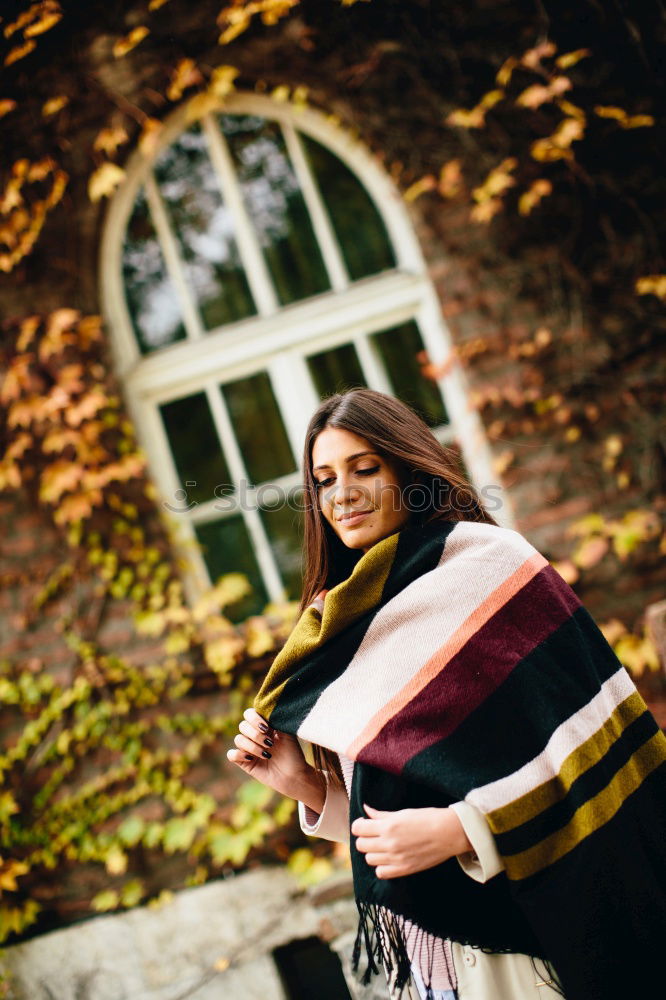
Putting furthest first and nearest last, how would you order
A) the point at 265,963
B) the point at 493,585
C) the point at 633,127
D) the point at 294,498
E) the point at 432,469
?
the point at 294,498
the point at 633,127
the point at 265,963
the point at 432,469
the point at 493,585

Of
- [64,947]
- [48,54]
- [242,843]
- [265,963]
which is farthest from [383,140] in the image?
[64,947]

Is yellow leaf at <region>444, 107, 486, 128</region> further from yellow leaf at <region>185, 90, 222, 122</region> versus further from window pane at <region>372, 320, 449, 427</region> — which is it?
yellow leaf at <region>185, 90, 222, 122</region>

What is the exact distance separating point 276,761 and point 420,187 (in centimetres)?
262

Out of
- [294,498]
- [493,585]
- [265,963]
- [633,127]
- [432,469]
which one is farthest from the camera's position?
[294,498]

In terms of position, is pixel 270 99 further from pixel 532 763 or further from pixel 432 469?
pixel 532 763

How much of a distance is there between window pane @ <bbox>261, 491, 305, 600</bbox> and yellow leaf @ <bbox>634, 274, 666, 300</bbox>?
73.4 inches

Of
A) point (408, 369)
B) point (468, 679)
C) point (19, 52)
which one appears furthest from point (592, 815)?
point (19, 52)

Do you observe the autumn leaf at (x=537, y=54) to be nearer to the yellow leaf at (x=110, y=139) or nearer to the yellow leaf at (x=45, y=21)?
the yellow leaf at (x=110, y=139)

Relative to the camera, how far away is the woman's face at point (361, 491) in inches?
55.0

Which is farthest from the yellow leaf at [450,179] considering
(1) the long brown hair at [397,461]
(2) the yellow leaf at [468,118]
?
(1) the long brown hair at [397,461]

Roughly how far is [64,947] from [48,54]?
4077 millimetres

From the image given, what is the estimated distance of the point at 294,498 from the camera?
3131mm

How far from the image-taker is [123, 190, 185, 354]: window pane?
3217 mm

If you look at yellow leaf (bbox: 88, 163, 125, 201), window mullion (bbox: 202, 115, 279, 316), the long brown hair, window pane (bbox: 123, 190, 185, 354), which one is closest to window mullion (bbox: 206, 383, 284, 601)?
window pane (bbox: 123, 190, 185, 354)
